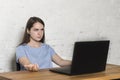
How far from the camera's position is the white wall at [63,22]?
10.5ft

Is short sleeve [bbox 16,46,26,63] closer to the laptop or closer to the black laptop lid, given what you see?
the laptop

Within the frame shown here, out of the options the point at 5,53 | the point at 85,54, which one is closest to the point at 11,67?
the point at 5,53

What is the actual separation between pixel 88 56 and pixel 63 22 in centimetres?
144

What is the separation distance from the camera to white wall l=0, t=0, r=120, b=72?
3215mm

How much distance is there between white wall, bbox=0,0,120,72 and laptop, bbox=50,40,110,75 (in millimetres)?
953

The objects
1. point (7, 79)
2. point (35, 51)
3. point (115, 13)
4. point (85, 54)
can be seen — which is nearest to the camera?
point (7, 79)

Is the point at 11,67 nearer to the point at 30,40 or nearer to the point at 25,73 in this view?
the point at 30,40

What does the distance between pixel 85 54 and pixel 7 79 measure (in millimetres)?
591

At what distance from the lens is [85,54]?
7.50ft

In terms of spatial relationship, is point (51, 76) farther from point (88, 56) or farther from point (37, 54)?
point (37, 54)

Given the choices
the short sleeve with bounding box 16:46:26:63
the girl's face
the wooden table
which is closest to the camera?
the wooden table

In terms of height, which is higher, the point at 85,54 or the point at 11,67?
the point at 85,54

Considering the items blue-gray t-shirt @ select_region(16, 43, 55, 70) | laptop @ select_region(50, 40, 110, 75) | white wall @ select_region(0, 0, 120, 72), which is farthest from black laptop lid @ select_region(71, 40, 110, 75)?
white wall @ select_region(0, 0, 120, 72)

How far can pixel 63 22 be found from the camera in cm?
370
